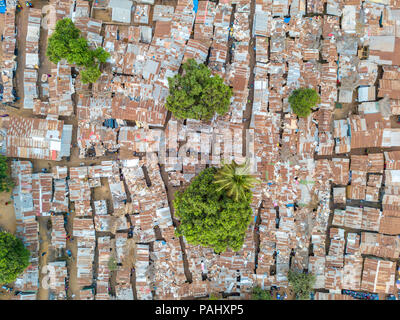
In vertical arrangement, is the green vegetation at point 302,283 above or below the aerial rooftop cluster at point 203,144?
below

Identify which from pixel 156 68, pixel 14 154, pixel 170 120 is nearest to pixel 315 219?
pixel 170 120

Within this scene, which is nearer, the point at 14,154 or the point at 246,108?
the point at 14,154

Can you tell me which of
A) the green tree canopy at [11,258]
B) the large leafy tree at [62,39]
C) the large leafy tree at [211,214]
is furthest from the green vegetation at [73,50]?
the green tree canopy at [11,258]

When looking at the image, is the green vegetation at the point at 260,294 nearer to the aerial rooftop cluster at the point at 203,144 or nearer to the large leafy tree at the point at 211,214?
the aerial rooftop cluster at the point at 203,144

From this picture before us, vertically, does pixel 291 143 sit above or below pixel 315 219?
above

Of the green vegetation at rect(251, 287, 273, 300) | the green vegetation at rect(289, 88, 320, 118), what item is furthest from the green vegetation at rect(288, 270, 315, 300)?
the green vegetation at rect(289, 88, 320, 118)

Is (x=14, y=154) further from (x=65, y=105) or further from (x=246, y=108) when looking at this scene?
(x=246, y=108)
